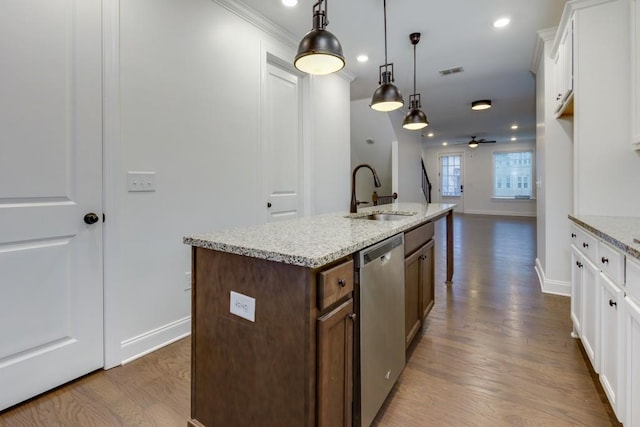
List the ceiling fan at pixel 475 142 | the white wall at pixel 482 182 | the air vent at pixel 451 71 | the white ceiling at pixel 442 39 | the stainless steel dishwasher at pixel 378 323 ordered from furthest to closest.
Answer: the white wall at pixel 482 182, the ceiling fan at pixel 475 142, the air vent at pixel 451 71, the white ceiling at pixel 442 39, the stainless steel dishwasher at pixel 378 323

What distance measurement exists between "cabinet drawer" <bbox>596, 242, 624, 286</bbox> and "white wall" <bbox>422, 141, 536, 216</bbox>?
35.9 feet

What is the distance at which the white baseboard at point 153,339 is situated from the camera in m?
2.07

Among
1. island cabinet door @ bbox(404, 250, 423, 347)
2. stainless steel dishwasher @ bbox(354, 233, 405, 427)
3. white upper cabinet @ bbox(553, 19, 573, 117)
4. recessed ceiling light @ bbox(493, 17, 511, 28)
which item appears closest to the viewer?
stainless steel dishwasher @ bbox(354, 233, 405, 427)

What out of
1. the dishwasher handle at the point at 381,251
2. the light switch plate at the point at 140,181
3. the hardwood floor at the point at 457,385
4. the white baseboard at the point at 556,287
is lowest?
the hardwood floor at the point at 457,385

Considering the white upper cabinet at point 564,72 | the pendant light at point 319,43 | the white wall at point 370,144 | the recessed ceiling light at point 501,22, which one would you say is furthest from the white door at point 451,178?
the pendant light at point 319,43

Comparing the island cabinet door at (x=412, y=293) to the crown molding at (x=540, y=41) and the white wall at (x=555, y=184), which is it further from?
the crown molding at (x=540, y=41)

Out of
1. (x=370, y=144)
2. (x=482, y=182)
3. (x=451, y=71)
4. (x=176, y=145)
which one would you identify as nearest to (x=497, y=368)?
(x=176, y=145)

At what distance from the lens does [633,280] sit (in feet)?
4.07

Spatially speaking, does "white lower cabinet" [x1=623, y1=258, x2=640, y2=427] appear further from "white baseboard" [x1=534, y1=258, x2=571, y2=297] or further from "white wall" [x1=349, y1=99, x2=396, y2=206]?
"white wall" [x1=349, y1=99, x2=396, y2=206]

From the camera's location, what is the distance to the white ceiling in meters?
2.83

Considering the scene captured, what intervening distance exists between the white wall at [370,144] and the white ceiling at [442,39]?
1.44ft

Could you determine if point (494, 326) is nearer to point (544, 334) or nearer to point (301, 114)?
point (544, 334)

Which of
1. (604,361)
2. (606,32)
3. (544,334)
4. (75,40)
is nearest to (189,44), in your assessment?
(75,40)

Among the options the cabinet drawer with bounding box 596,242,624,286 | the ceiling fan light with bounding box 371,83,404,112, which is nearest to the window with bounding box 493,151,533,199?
the ceiling fan light with bounding box 371,83,404,112
